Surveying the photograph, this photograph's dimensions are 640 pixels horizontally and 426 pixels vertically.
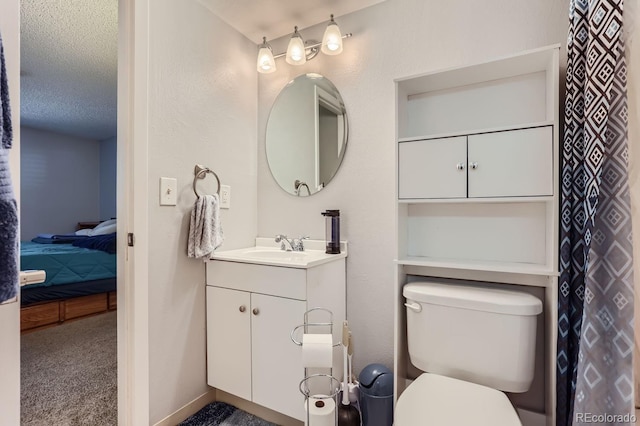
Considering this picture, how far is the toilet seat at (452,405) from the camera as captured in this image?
99 centimetres

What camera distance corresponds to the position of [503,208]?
1424mm

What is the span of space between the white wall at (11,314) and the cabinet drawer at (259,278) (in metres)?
0.87

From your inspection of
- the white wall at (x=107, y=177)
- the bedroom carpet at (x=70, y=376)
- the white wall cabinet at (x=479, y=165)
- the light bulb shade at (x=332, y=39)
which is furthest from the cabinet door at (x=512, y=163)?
the white wall at (x=107, y=177)

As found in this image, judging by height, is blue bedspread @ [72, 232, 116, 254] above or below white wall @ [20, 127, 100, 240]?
below

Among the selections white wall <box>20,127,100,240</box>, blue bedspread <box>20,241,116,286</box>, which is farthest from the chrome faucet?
white wall <box>20,127,100,240</box>

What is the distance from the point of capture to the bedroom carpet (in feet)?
5.25

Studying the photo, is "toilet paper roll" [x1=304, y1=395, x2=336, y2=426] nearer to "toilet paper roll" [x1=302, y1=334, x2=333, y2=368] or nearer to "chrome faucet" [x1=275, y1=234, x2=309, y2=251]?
"toilet paper roll" [x1=302, y1=334, x2=333, y2=368]

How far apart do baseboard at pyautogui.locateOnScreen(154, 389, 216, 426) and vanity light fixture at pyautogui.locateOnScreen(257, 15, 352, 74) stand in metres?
1.92

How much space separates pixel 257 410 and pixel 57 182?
17.2ft

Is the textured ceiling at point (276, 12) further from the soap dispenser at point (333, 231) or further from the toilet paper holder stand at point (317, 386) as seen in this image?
the toilet paper holder stand at point (317, 386)

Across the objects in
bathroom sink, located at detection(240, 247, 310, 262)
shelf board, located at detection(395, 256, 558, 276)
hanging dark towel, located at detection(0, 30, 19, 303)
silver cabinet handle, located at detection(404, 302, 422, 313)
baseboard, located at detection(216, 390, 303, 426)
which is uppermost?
hanging dark towel, located at detection(0, 30, 19, 303)

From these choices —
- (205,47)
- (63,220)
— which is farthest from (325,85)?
(63,220)

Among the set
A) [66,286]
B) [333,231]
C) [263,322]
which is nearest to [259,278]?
[263,322]

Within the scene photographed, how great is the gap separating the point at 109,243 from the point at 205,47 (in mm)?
2632
